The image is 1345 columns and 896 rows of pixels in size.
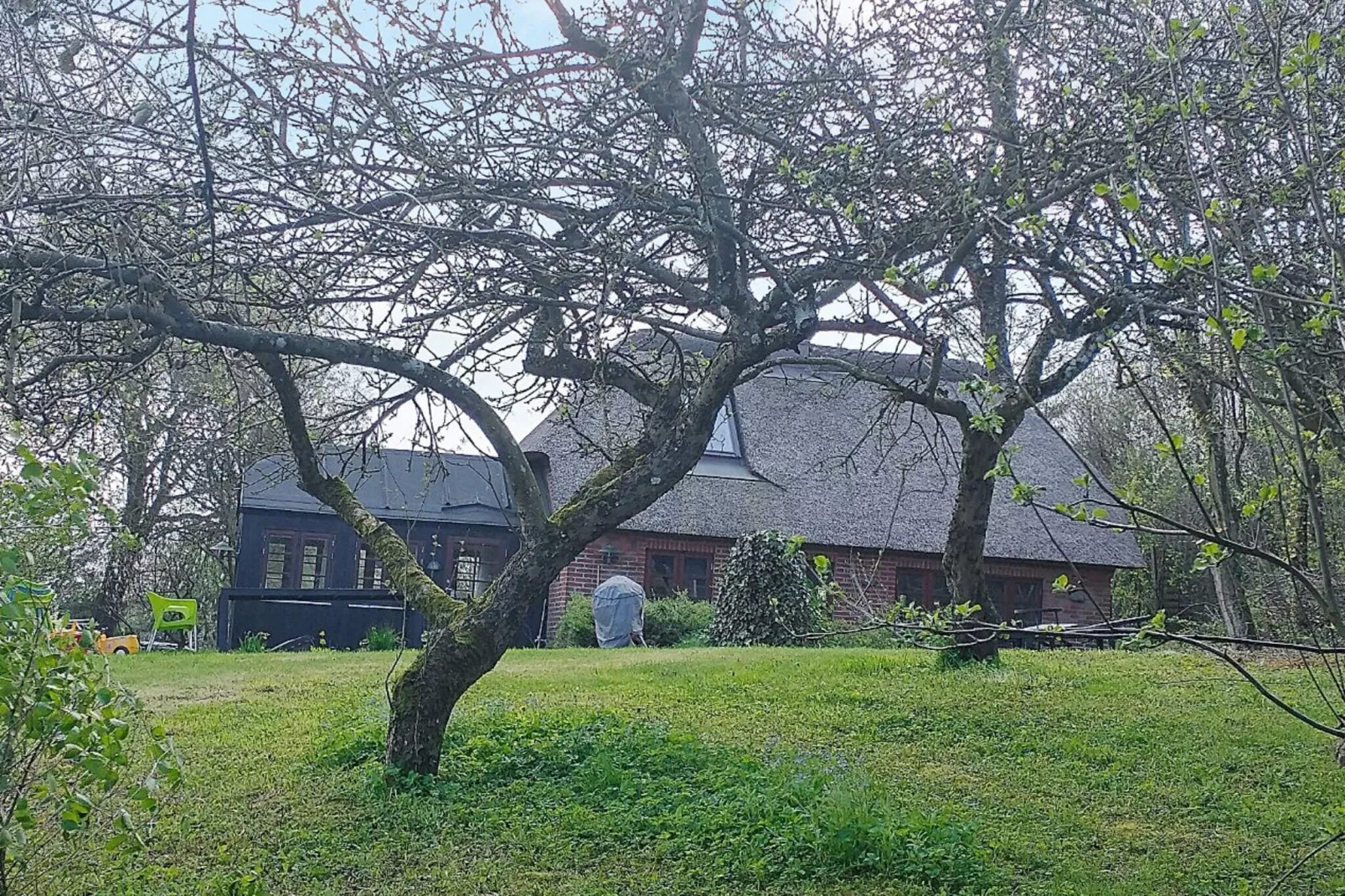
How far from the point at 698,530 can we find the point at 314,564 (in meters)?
6.37

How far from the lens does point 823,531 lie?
61.4 feet

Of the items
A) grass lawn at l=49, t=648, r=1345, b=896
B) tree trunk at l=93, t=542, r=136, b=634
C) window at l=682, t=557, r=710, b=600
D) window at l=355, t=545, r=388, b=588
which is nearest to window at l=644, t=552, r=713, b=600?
window at l=682, t=557, r=710, b=600

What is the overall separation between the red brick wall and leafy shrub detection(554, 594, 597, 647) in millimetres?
544

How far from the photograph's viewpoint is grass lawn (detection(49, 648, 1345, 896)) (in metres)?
4.44

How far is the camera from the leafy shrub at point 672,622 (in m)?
16.6

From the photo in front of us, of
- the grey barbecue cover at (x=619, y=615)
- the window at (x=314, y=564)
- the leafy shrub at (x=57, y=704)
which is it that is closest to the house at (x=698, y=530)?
the window at (x=314, y=564)

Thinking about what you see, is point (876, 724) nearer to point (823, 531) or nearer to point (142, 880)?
point (142, 880)

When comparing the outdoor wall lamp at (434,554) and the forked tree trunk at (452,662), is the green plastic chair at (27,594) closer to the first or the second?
the forked tree trunk at (452,662)

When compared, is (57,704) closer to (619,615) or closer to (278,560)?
(619,615)

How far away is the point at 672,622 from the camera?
1672 centimetres

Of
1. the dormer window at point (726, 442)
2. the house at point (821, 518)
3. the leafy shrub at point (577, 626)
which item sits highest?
the dormer window at point (726, 442)

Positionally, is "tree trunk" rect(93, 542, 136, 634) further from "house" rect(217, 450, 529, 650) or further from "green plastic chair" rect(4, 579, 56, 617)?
"green plastic chair" rect(4, 579, 56, 617)

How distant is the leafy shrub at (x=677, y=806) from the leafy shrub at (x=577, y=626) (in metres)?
9.60

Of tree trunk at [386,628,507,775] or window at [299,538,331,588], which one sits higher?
window at [299,538,331,588]
